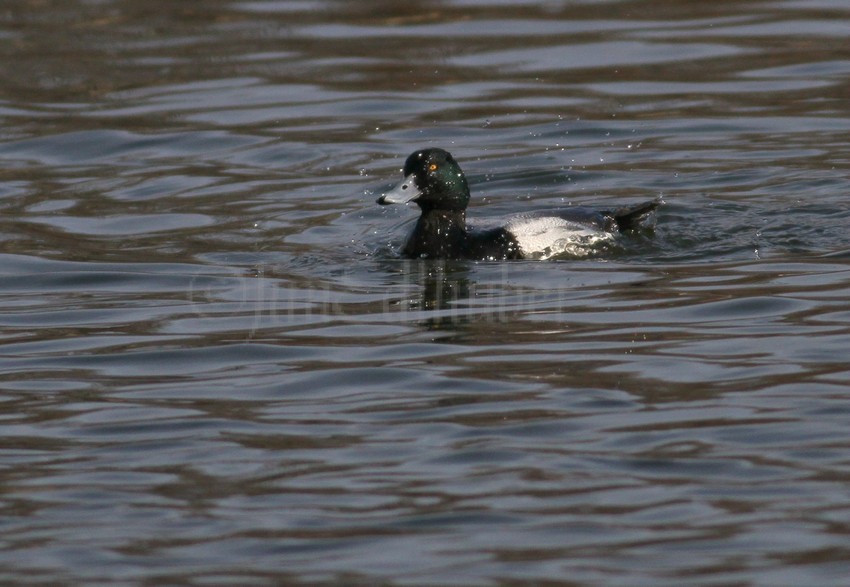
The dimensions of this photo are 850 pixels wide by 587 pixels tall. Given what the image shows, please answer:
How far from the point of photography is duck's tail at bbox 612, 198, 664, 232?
10.5 meters

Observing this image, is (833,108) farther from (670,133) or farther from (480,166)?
(480,166)

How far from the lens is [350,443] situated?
6.60m

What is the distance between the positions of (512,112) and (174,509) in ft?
30.1

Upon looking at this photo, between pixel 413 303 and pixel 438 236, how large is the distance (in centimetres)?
142

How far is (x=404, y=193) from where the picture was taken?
10.7m

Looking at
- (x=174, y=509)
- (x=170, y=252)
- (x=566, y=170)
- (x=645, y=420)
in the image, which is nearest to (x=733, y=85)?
(x=566, y=170)

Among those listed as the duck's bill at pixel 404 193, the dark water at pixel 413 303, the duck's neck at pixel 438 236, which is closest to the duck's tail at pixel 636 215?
the dark water at pixel 413 303

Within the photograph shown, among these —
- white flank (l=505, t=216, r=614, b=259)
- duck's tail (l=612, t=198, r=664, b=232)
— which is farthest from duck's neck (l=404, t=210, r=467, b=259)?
duck's tail (l=612, t=198, r=664, b=232)

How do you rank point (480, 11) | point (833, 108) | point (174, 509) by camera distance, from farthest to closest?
1. point (480, 11)
2. point (833, 108)
3. point (174, 509)

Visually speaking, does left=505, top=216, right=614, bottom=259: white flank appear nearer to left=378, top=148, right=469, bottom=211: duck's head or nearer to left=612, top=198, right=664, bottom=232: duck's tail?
left=612, top=198, right=664, bottom=232: duck's tail

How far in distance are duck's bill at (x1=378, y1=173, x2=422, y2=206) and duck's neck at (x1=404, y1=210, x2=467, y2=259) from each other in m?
0.21

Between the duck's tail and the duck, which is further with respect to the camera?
the duck's tail

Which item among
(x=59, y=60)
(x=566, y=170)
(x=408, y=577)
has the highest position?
(x=59, y=60)

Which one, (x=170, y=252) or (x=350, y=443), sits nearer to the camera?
(x=350, y=443)
